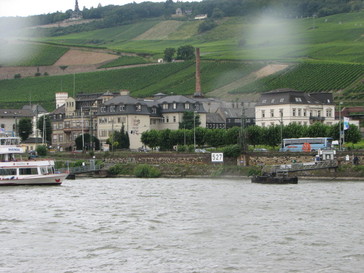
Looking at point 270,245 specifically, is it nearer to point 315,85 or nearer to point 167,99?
point 167,99

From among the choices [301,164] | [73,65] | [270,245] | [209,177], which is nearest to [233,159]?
[209,177]

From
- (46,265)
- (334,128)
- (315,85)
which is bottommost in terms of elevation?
(46,265)

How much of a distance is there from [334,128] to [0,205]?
169ft

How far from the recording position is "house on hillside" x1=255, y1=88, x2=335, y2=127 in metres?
108

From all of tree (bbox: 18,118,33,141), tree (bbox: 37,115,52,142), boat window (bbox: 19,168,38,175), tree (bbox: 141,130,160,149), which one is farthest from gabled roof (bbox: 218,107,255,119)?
boat window (bbox: 19,168,38,175)

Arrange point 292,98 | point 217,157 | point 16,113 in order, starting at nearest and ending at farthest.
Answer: point 217,157
point 292,98
point 16,113

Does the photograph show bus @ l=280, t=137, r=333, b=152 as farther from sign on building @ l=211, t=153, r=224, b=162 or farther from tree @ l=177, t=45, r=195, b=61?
tree @ l=177, t=45, r=195, b=61

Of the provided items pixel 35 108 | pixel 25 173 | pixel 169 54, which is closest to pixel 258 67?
pixel 169 54

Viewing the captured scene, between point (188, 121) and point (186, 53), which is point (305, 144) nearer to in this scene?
point (188, 121)

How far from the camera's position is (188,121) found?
363 ft

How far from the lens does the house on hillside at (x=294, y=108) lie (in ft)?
355

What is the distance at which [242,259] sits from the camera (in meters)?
30.1

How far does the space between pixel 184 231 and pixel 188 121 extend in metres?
74.6

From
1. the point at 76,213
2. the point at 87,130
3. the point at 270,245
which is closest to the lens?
A: the point at 270,245
